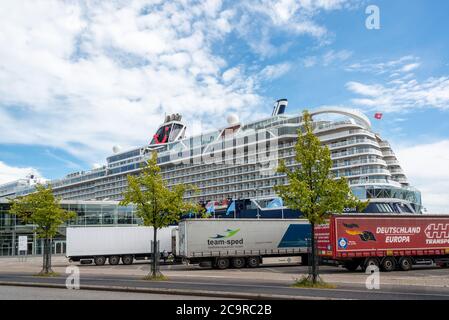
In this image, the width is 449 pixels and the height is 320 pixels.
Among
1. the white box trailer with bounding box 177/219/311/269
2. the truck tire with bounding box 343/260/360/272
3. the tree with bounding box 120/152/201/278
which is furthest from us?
the white box trailer with bounding box 177/219/311/269

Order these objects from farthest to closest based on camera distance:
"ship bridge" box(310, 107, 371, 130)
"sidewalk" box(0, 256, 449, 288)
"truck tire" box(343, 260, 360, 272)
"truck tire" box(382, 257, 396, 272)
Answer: "ship bridge" box(310, 107, 371, 130), "truck tire" box(343, 260, 360, 272), "truck tire" box(382, 257, 396, 272), "sidewalk" box(0, 256, 449, 288)

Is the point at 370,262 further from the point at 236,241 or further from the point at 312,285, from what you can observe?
the point at 312,285

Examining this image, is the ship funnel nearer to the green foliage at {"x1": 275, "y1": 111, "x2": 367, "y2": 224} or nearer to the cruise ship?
the cruise ship

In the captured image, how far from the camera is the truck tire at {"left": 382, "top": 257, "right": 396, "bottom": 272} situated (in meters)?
28.4

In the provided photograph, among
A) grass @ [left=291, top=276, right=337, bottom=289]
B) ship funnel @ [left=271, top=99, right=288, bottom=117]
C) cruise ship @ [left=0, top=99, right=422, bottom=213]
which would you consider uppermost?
ship funnel @ [left=271, top=99, right=288, bottom=117]

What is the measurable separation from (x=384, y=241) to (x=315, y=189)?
10892 mm

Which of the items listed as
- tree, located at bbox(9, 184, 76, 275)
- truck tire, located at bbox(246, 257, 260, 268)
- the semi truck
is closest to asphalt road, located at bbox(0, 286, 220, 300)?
tree, located at bbox(9, 184, 76, 275)

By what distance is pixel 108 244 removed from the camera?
4112 centimetres

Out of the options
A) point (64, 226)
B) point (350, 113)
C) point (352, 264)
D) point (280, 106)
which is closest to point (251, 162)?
point (280, 106)

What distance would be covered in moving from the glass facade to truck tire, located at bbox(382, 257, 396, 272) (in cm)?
4366

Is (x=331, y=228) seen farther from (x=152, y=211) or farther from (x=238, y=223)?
(x=152, y=211)

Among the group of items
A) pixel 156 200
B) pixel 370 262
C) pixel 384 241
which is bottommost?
pixel 370 262
